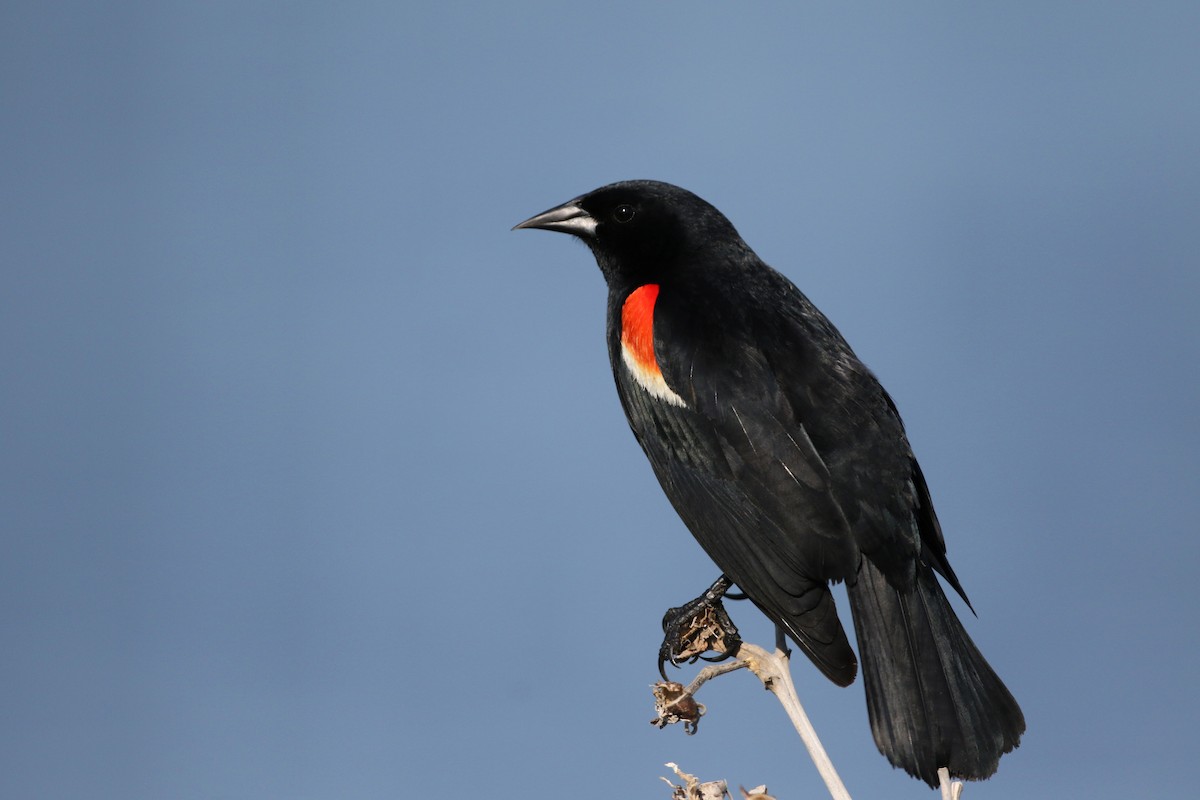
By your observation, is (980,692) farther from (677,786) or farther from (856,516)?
(677,786)

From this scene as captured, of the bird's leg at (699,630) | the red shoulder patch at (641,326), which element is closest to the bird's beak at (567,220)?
the red shoulder patch at (641,326)

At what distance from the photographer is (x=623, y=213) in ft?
10.1

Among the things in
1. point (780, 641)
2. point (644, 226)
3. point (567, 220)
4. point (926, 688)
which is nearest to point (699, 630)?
point (780, 641)

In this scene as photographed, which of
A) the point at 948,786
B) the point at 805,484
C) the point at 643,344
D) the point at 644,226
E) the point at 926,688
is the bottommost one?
the point at 948,786

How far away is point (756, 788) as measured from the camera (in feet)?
5.88

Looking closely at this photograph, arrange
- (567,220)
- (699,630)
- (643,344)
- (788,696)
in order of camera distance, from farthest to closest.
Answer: (567,220)
(643,344)
(699,630)
(788,696)

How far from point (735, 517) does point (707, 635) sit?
276mm

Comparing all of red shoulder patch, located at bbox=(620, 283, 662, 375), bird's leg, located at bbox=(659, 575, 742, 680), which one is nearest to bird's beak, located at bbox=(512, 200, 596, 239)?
red shoulder patch, located at bbox=(620, 283, 662, 375)

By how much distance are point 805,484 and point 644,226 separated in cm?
98

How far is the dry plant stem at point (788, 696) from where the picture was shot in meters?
1.85

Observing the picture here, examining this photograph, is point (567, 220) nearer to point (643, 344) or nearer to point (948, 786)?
point (643, 344)

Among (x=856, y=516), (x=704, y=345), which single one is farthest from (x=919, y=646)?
(x=704, y=345)

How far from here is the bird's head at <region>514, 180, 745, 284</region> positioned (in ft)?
9.76

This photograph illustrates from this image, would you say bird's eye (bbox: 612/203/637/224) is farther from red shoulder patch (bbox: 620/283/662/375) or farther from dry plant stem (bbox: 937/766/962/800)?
dry plant stem (bbox: 937/766/962/800)
